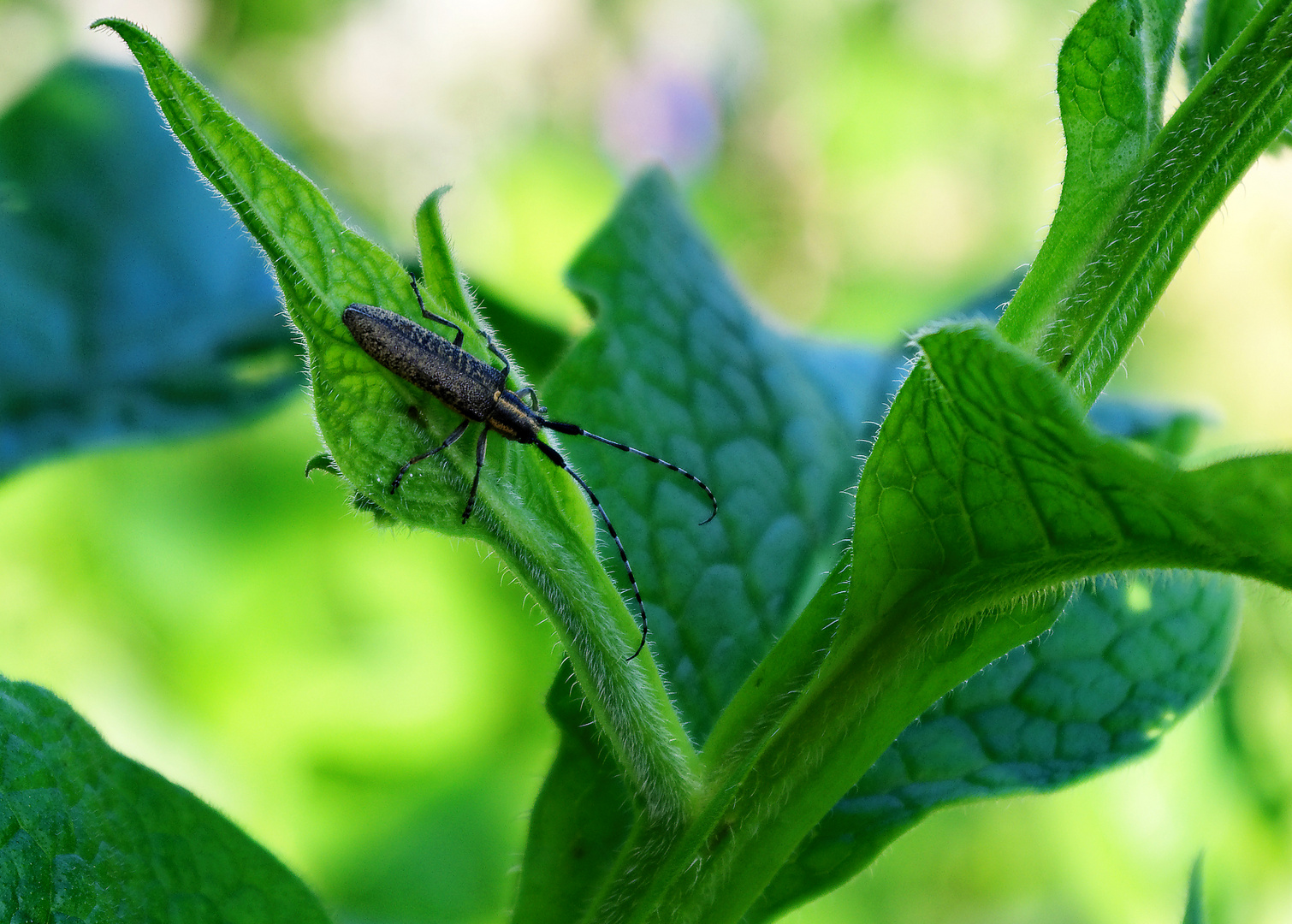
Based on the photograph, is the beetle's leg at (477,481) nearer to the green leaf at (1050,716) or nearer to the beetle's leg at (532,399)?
the beetle's leg at (532,399)

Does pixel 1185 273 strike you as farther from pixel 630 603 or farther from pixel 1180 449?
pixel 630 603

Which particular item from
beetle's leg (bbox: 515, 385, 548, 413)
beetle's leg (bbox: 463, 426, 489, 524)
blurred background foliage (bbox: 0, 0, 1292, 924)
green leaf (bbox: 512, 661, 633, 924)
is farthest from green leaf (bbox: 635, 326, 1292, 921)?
beetle's leg (bbox: 515, 385, 548, 413)

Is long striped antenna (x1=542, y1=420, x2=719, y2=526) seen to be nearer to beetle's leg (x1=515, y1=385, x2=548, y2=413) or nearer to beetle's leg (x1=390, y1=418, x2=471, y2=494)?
beetle's leg (x1=515, y1=385, x2=548, y2=413)

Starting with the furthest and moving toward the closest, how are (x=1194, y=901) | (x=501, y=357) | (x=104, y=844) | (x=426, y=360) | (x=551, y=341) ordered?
(x=551, y=341)
(x=501, y=357)
(x=1194, y=901)
(x=426, y=360)
(x=104, y=844)

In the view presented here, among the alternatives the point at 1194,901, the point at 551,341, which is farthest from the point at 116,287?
the point at 1194,901

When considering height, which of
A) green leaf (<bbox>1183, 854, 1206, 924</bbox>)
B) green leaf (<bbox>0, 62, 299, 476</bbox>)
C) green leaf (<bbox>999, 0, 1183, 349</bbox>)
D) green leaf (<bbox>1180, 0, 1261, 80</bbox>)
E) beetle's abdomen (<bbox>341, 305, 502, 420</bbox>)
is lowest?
green leaf (<bbox>1183, 854, 1206, 924</bbox>)

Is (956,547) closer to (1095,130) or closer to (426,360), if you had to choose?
(1095,130)

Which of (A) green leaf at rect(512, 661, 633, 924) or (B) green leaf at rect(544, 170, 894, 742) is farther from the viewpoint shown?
(B) green leaf at rect(544, 170, 894, 742)
